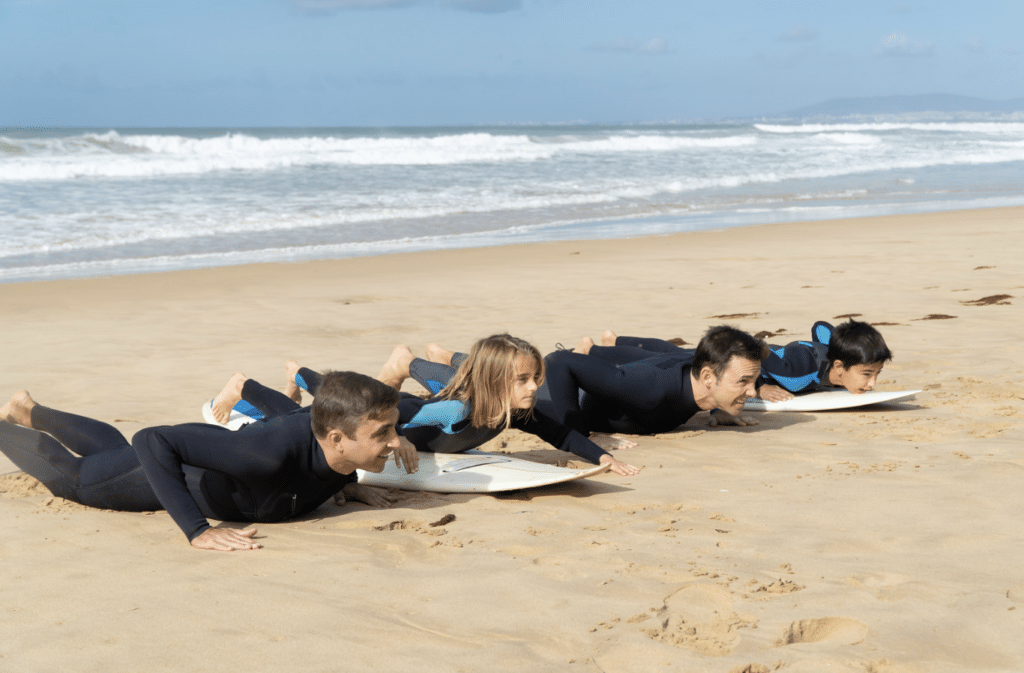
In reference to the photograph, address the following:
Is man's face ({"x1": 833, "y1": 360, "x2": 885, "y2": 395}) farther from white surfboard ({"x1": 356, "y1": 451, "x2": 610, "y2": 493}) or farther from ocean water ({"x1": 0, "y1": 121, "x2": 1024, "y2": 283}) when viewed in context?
ocean water ({"x1": 0, "y1": 121, "x2": 1024, "y2": 283})

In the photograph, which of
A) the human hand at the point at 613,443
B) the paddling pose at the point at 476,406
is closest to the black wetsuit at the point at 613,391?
the human hand at the point at 613,443

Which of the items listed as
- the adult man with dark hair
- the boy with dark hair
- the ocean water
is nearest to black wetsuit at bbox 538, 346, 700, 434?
the adult man with dark hair

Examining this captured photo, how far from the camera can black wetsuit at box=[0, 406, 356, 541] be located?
12.1 feet

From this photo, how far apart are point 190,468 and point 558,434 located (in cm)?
190

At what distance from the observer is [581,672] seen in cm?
266

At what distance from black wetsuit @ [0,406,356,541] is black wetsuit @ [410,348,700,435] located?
1339 millimetres

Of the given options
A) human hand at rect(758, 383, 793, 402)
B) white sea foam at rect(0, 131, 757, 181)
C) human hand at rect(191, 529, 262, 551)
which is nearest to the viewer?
human hand at rect(191, 529, 262, 551)

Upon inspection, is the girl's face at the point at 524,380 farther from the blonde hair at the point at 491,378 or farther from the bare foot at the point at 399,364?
the bare foot at the point at 399,364

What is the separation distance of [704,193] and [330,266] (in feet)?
45.2

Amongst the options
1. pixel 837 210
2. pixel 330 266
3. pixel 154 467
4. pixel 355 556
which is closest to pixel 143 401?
pixel 154 467

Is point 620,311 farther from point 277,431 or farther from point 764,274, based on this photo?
point 277,431

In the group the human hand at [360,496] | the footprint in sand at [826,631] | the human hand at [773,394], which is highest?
the human hand at [773,394]

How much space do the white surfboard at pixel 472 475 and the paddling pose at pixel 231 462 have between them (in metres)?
0.23

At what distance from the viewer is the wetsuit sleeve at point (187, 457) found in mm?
3674
